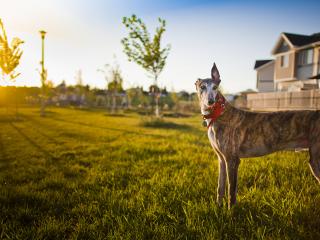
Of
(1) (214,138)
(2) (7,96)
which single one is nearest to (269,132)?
(1) (214,138)

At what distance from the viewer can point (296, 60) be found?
27719 millimetres

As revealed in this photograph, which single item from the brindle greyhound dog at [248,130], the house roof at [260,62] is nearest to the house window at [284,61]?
the house roof at [260,62]

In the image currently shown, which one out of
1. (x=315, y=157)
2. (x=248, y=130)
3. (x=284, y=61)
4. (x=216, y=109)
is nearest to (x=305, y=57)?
(x=284, y=61)

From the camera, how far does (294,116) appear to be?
3535 millimetres

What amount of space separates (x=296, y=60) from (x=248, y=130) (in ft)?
98.7

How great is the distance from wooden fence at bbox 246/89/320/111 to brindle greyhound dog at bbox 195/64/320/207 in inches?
344

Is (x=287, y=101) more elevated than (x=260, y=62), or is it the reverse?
(x=260, y=62)

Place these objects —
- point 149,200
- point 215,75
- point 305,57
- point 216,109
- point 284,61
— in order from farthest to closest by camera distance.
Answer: point 284,61 → point 305,57 → point 149,200 → point 215,75 → point 216,109

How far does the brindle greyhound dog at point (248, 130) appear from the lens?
3.43m

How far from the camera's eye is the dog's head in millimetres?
3518

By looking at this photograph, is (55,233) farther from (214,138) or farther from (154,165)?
(154,165)

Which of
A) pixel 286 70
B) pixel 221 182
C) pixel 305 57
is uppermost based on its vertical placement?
pixel 305 57

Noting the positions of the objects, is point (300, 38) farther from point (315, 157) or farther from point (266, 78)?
point (315, 157)

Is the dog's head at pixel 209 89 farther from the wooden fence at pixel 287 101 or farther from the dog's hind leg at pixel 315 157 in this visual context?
the wooden fence at pixel 287 101
